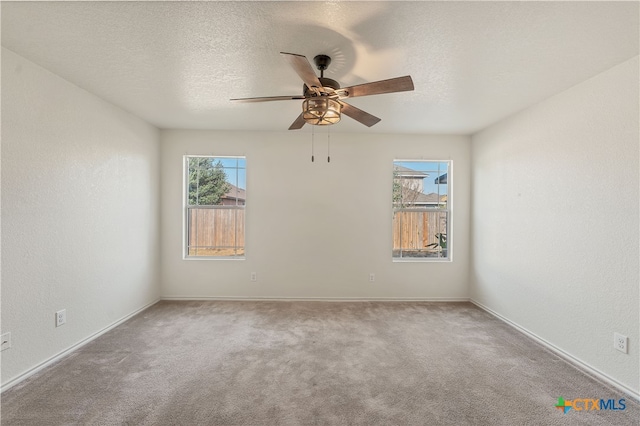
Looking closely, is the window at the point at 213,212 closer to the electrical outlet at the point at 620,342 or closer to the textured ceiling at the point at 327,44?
the textured ceiling at the point at 327,44

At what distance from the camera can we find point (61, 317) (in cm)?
246

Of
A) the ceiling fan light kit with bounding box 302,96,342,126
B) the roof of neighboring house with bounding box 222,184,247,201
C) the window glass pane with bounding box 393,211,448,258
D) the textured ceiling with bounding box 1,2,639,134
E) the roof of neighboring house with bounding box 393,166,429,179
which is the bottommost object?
the window glass pane with bounding box 393,211,448,258

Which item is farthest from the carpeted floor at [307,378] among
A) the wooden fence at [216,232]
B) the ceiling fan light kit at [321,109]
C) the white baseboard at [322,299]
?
the ceiling fan light kit at [321,109]

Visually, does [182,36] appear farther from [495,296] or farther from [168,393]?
[495,296]

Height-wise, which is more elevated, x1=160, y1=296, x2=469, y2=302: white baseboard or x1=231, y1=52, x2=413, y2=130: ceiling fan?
x1=231, y1=52, x2=413, y2=130: ceiling fan

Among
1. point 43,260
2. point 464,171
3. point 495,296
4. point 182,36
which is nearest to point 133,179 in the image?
point 43,260

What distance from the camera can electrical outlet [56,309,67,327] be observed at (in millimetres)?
2417

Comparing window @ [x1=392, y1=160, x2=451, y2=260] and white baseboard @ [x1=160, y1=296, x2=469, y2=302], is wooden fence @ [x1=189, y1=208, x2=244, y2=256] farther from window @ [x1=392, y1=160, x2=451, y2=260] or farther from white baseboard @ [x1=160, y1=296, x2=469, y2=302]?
window @ [x1=392, y1=160, x2=451, y2=260]

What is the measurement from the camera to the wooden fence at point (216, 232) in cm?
414

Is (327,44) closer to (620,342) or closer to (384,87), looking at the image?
(384,87)

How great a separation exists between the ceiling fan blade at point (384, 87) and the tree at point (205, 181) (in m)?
2.82

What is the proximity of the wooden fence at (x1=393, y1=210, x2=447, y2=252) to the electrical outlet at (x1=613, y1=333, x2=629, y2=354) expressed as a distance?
7.30 feet

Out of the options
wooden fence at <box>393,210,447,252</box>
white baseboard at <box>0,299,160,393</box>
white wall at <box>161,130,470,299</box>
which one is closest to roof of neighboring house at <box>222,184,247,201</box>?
white wall at <box>161,130,470,299</box>

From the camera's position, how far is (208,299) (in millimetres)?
4027
